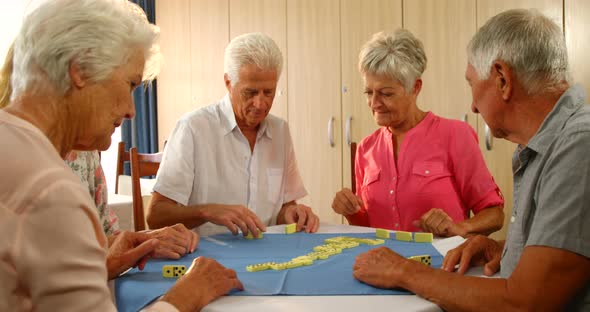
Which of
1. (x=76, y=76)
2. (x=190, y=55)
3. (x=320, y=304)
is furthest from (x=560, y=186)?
(x=190, y=55)

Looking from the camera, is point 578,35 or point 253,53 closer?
point 253,53

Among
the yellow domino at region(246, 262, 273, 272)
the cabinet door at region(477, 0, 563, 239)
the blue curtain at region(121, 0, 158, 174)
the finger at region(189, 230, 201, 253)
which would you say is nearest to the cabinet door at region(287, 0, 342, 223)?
the cabinet door at region(477, 0, 563, 239)

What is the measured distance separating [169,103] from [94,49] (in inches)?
206

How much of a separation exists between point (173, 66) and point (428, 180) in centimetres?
429

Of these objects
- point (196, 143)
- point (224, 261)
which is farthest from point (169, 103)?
point (224, 261)

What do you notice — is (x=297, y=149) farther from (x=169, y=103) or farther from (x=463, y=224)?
(x=463, y=224)

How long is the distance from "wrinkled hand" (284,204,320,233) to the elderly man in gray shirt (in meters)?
0.74

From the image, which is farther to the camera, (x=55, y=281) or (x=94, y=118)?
(x=94, y=118)

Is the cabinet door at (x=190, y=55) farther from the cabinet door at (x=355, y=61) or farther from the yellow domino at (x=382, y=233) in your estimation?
the yellow domino at (x=382, y=233)

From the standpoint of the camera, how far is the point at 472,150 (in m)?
2.60

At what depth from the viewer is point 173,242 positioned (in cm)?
185

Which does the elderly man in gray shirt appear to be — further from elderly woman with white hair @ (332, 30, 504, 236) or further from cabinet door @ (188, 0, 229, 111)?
cabinet door @ (188, 0, 229, 111)

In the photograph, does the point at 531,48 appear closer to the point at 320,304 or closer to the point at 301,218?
the point at 320,304

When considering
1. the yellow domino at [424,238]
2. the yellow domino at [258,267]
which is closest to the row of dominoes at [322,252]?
the yellow domino at [258,267]
